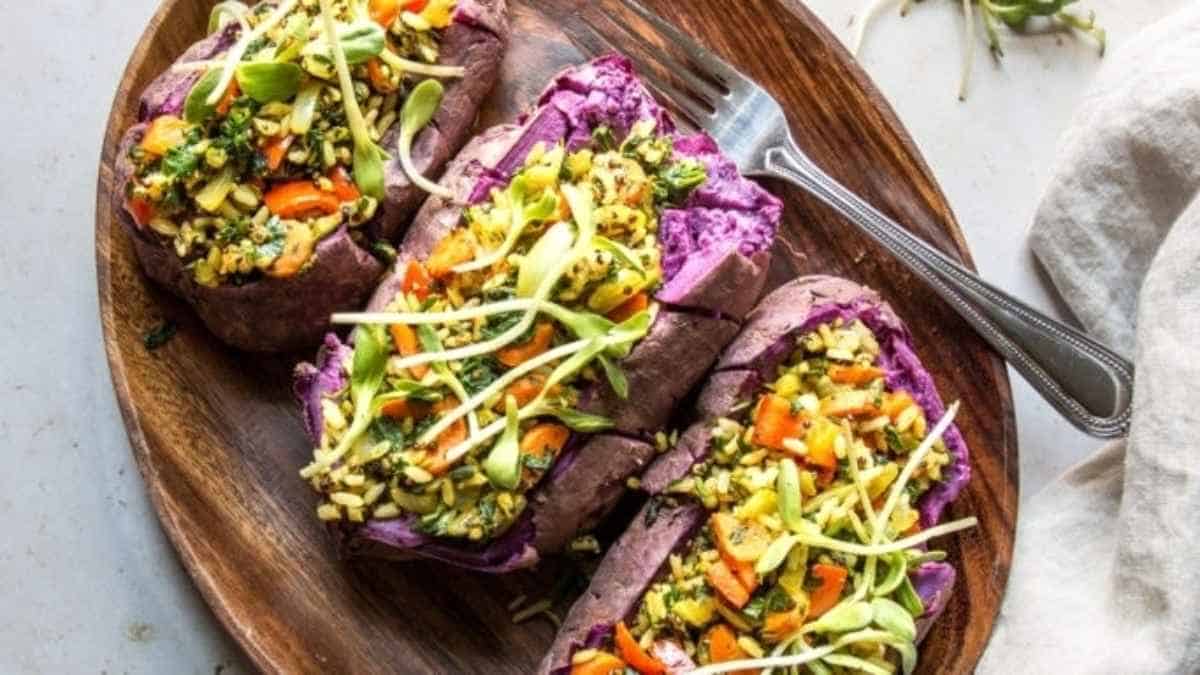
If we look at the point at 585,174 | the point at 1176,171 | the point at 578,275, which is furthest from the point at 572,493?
the point at 1176,171

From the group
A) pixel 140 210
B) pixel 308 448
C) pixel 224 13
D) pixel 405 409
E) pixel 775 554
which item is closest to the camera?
pixel 775 554

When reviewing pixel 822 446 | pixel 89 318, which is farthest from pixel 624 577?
pixel 89 318

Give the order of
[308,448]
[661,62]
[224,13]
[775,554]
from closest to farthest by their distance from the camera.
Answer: [775,554], [224,13], [308,448], [661,62]

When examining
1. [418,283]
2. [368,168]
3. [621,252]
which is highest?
[368,168]

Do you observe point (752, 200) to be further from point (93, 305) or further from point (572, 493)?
point (93, 305)

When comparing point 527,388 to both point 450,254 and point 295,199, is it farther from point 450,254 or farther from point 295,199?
point 295,199

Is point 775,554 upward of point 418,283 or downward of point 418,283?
downward
